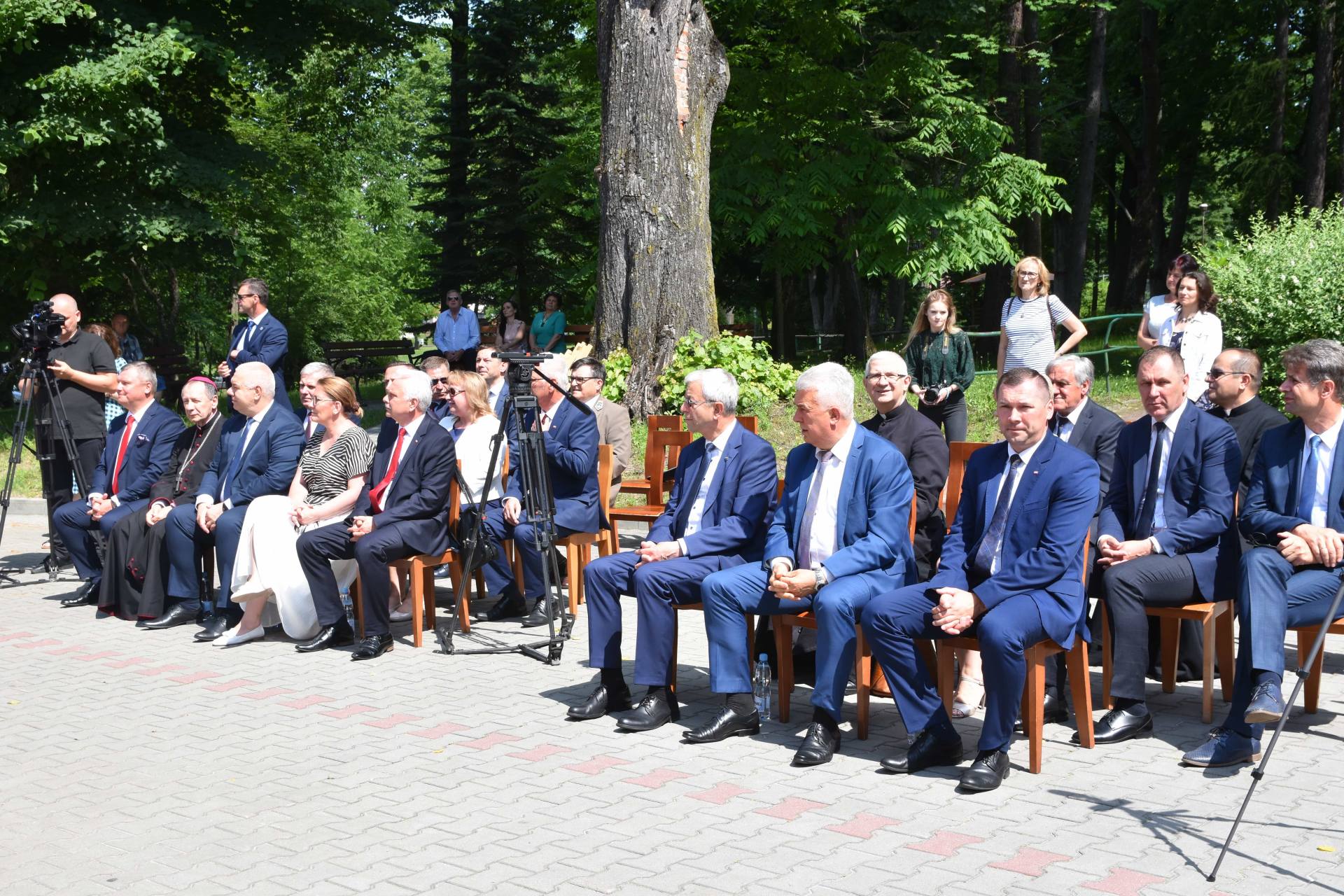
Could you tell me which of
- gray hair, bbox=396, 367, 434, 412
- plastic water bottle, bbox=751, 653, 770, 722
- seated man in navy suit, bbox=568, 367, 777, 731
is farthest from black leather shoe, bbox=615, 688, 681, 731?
gray hair, bbox=396, 367, 434, 412

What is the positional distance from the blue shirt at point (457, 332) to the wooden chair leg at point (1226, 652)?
15.3 m

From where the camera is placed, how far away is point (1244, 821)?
477 cm

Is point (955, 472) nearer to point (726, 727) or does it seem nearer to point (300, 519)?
point (726, 727)

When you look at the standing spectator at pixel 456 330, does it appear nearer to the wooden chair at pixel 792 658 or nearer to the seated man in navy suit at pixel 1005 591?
the wooden chair at pixel 792 658

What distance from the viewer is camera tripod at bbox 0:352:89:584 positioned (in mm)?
10172

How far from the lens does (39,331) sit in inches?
398

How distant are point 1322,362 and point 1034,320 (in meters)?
4.15

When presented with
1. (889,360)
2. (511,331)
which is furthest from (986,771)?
(511,331)

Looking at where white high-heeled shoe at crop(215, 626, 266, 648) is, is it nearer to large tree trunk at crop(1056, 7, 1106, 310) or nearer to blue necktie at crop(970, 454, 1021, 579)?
blue necktie at crop(970, 454, 1021, 579)

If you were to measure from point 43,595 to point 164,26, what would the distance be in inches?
487

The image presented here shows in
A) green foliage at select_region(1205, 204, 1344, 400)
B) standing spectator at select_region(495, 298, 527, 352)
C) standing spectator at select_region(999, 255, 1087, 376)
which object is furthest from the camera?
standing spectator at select_region(495, 298, 527, 352)

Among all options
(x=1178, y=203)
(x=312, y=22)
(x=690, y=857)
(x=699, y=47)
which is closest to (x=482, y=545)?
(x=690, y=857)

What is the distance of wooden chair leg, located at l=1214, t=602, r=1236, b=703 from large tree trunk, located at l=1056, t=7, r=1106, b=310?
1939 centimetres

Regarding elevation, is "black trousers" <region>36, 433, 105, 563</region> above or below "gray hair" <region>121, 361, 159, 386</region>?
below
